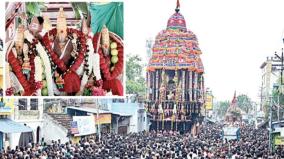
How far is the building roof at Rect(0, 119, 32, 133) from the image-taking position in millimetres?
23812

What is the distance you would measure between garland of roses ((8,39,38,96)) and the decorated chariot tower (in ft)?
119

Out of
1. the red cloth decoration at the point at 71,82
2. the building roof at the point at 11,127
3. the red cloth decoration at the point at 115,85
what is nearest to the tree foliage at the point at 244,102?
the building roof at the point at 11,127

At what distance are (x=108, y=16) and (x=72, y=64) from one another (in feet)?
3.63

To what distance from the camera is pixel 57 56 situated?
440 inches

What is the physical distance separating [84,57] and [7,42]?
1411 mm

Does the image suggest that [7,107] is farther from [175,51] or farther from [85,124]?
[175,51]

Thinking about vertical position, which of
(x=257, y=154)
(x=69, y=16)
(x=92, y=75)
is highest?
(x=69, y=16)

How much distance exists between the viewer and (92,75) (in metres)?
11.3

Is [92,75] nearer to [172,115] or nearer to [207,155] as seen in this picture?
[207,155]

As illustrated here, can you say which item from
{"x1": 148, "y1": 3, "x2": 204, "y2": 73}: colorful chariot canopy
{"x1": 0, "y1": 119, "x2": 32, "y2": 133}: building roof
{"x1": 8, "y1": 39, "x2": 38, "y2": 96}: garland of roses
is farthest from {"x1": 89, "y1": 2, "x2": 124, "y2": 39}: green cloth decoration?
{"x1": 148, "y1": 3, "x2": 204, "y2": 73}: colorful chariot canopy

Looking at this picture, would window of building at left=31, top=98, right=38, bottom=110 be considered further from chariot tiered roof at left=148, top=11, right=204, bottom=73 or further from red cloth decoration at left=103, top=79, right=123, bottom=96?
chariot tiered roof at left=148, top=11, right=204, bottom=73

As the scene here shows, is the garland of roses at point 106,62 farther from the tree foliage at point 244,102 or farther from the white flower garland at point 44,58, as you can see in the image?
the tree foliage at point 244,102

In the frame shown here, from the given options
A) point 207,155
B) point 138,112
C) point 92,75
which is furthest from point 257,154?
point 138,112

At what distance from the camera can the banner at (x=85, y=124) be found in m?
31.1
